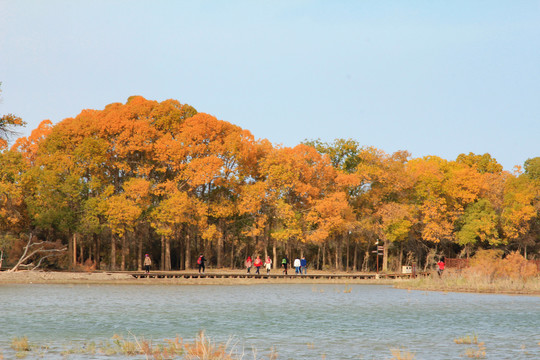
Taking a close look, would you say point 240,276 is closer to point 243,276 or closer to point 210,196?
point 243,276

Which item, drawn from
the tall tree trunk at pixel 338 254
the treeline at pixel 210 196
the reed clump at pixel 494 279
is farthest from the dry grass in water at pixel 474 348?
the tall tree trunk at pixel 338 254

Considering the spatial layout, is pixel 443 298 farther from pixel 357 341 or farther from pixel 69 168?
pixel 69 168

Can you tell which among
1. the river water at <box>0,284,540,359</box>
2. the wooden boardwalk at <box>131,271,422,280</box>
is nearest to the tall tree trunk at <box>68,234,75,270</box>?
the wooden boardwalk at <box>131,271,422,280</box>

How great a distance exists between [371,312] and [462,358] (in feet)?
43.8

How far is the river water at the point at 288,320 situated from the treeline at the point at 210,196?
730 inches

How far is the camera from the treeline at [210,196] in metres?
60.6

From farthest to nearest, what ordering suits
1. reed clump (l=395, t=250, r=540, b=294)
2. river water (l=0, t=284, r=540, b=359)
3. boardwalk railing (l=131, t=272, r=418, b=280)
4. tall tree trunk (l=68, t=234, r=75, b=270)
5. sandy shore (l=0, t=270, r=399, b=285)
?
tall tree trunk (l=68, t=234, r=75, b=270)
boardwalk railing (l=131, t=272, r=418, b=280)
sandy shore (l=0, t=270, r=399, b=285)
reed clump (l=395, t=250, r=540, b=294)
river water (l=0, t=284, r=540, b=359)

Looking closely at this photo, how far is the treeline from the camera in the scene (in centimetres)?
6062

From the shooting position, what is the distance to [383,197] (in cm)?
7494

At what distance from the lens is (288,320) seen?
88.6 feet

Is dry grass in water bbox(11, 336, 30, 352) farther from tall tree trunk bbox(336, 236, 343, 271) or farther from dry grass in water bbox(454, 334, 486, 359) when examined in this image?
tall tree trunk bbox(336, 236, 343, 271)

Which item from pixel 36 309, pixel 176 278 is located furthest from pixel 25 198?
pixel 36 309

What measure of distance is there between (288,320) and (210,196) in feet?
138

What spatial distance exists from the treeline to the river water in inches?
730
